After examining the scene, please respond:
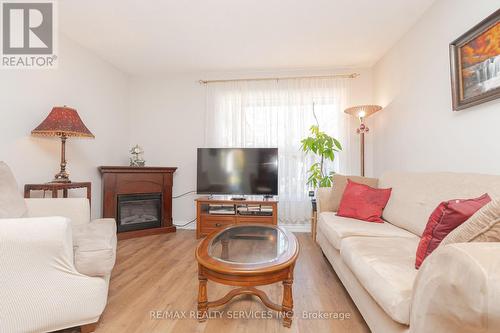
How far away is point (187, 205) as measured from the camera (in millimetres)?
3723

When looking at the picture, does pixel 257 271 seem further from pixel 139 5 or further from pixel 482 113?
pixel 139 5

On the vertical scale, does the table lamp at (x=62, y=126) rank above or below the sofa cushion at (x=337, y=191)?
above

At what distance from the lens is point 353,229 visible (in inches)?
71.2

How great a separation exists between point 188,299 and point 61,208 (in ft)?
4.16

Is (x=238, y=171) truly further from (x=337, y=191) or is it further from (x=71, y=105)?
(x=71, y=105)

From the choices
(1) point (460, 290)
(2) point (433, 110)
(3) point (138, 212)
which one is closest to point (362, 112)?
(2) point (433, 110)

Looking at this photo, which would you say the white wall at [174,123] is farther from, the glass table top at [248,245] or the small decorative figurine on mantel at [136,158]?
the glass table top at [248,245]

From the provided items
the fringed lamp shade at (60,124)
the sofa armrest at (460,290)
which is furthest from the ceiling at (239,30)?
the sofa armrest at (460,290)

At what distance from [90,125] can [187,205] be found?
1.71 metres

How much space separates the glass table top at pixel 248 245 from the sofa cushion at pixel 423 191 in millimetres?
972

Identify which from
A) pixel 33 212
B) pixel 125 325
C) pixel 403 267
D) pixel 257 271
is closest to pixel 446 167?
pixel 403 267

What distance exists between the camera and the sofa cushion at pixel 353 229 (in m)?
1.73

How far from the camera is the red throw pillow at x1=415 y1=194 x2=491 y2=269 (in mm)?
1039

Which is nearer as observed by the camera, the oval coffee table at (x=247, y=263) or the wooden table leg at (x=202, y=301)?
the oval coffee table at (x=247, y=263)
